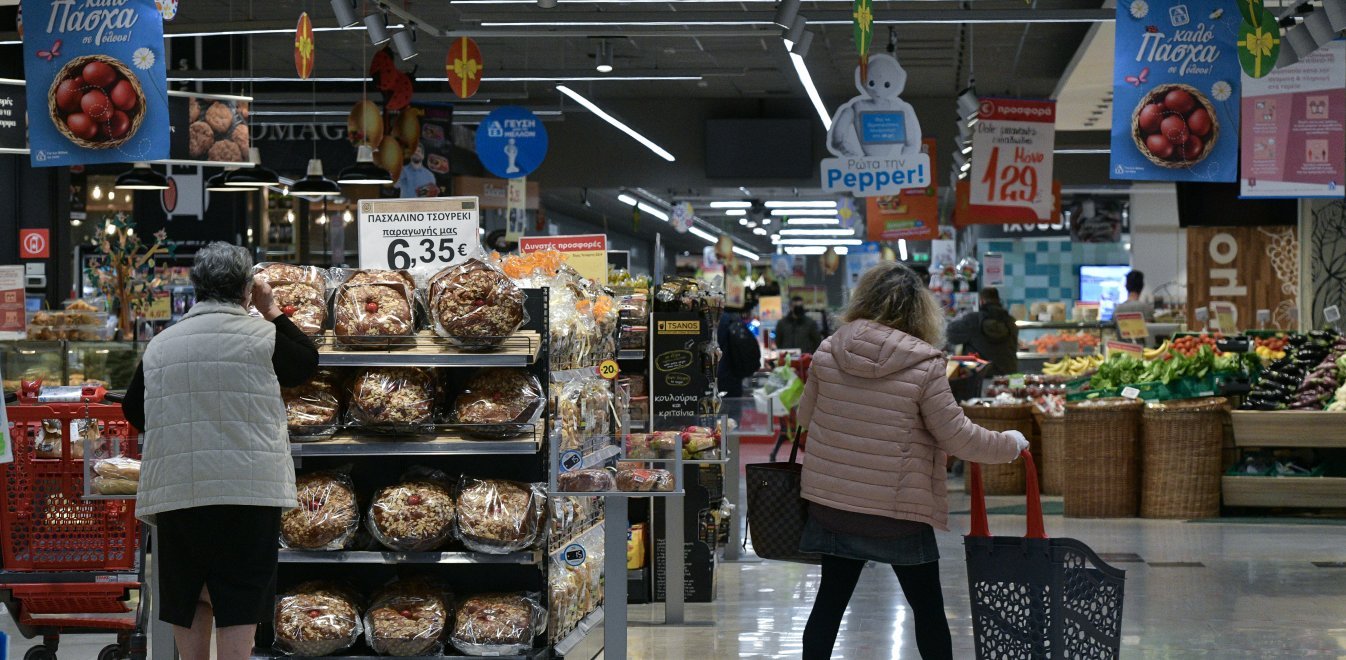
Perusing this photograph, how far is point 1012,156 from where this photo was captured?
45.4ft

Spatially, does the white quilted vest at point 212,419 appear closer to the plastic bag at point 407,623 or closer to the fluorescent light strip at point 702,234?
→ the plastic bag at point 407,623

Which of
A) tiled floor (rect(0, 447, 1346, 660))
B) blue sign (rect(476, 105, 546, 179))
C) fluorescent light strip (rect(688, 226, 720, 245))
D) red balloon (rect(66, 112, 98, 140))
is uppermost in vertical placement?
fluorescent light strip (rect(688, 226, 720, 245))

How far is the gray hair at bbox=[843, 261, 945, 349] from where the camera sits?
14.4ft

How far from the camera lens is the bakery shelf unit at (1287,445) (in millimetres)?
9352

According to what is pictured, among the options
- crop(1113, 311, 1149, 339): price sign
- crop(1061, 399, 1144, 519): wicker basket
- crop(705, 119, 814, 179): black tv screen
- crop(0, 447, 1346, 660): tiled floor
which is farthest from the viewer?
crop(705, 119, 814, 179): black tv screen

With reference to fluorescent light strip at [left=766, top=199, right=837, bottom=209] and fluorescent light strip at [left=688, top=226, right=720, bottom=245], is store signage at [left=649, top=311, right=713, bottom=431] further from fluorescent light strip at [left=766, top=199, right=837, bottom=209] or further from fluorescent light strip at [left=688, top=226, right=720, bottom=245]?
fluorescent light strip at [left=688, top=226, right=720, bottom=245]

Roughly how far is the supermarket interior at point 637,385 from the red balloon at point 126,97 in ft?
0.04

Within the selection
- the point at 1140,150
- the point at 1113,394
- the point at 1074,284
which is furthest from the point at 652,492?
the point at 1074,284

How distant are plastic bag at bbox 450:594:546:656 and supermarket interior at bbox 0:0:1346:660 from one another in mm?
13

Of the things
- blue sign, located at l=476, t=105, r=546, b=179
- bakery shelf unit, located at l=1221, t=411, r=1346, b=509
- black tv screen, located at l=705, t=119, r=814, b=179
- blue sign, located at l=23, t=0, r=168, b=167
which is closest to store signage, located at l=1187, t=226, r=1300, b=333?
bakery shelf unit, located at l=1221, t=411, r=1346, b=509

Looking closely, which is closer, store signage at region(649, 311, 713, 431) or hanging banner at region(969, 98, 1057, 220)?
store signage at region(649, 311, 713, 431)

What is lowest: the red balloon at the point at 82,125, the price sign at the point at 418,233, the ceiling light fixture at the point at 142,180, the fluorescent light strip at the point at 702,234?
the price sign at the point at 418,233

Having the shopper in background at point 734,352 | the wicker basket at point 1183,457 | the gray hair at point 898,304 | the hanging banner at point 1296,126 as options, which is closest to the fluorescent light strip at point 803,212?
the shopper in background at point 734,352

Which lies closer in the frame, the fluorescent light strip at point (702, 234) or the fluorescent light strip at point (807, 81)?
the fluorescent light strip at point (807, 81)
